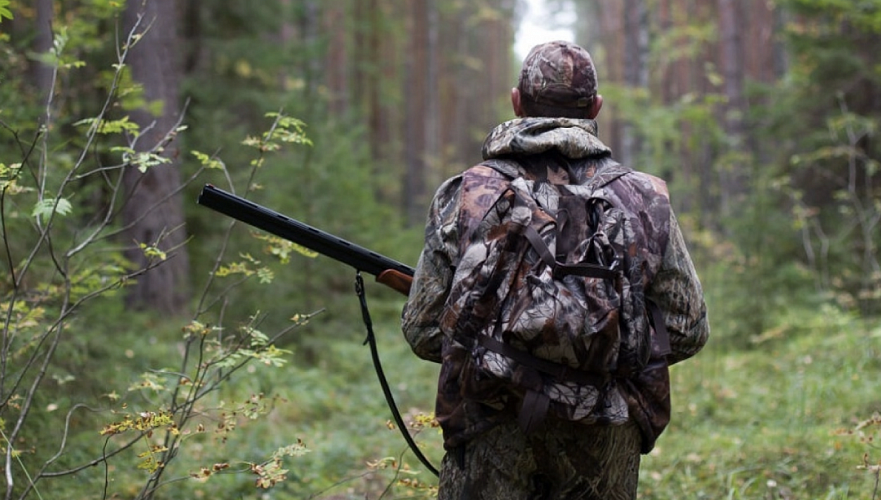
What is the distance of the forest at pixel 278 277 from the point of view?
440 cm

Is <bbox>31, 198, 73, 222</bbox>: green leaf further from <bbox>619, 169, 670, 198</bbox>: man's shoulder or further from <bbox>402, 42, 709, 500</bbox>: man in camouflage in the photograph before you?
<bbox>619, 169, 670, 198</bbox>: man's shoulder

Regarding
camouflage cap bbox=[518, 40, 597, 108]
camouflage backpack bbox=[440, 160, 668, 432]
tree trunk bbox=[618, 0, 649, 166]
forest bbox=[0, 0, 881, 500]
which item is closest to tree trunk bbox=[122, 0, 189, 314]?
forest bbox=[0, 0, 881, 500]

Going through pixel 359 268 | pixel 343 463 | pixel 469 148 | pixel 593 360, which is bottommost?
pixel 469 148

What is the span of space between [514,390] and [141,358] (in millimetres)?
6527

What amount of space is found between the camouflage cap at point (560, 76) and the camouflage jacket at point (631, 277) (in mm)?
95

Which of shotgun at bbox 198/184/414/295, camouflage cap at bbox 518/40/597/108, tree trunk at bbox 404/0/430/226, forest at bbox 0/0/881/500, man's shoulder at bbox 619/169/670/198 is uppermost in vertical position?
camouflage cap at bbox 518/40/597/108

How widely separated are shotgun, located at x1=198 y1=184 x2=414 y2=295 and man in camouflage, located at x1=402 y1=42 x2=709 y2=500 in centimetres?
55

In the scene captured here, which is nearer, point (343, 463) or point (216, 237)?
point (343, 463)

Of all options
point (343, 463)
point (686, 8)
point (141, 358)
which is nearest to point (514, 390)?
point (343, 463)

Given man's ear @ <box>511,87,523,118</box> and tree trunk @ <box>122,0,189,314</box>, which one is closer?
man's ear @ <box>511,87,523,118</box>

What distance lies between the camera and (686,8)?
3688 cm

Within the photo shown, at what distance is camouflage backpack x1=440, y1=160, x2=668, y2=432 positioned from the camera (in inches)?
101

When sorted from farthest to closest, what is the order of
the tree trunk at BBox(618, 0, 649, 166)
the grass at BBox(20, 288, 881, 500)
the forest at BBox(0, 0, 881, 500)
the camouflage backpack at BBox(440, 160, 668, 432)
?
the tree trunk at BBox(618, 0, 649, 166) < the grass at BBox(20, 288, 881, 500) < the forest at BBox(0, 0, 881, 500) < the camouflage backpack at BBox(440, 160, 668, 432)

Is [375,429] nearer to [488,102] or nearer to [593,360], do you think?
[593,360]
